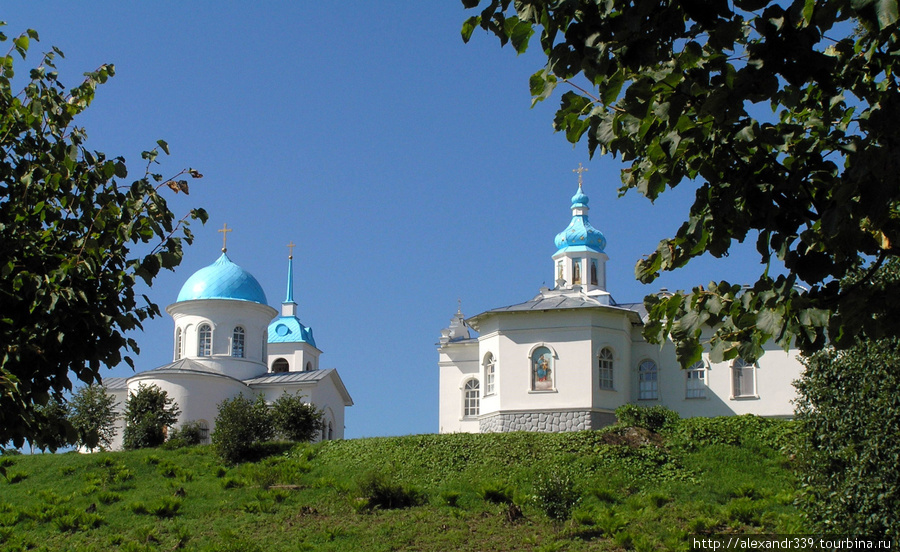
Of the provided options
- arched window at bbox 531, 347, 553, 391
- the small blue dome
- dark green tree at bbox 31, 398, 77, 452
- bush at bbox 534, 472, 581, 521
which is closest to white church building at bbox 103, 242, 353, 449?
the small blue dome

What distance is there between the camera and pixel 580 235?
36.2 metres


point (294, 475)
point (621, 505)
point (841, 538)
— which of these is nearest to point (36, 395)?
point (841, 538)

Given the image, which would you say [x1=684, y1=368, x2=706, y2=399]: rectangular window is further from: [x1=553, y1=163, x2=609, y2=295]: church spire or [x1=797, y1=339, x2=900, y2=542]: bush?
[x1=797, y1=339, x2=900, y2=542]: bush

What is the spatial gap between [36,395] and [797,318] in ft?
19.4

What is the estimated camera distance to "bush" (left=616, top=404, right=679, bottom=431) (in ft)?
85.0

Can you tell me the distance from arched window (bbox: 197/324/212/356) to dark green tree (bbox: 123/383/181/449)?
3.26 meters

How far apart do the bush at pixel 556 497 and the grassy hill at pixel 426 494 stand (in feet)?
0.09

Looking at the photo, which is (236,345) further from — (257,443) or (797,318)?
(797,318)

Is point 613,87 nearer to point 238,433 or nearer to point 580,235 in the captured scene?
point 238,433

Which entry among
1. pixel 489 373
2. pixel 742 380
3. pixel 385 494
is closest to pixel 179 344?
pixel 489 373

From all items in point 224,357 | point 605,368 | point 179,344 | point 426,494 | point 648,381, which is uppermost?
point 179,344

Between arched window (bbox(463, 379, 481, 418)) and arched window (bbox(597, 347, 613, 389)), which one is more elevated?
arched window (bbox(597, 347, 613, 389))

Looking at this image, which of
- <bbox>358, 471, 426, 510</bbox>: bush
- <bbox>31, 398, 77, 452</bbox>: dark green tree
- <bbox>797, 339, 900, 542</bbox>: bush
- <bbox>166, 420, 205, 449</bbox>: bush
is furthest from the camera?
<bbox>166, 420, 205, 449</bbox>: bush

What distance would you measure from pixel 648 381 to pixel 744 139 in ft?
88.2
